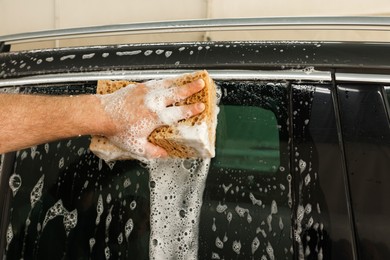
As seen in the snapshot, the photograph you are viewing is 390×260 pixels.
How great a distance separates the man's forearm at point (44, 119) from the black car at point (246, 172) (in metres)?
0.11

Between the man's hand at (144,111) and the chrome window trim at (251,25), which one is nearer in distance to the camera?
the man's hand at (144,111)

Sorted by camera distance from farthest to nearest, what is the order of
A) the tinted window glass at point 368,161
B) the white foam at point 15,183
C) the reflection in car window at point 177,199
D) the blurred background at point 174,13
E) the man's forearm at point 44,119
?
the blurred background at point 174,13, the white foam at point 15,183, the man's forearm at point 44,119, the reflection in car window at point 177,199, the tinted window glass at point 368,161

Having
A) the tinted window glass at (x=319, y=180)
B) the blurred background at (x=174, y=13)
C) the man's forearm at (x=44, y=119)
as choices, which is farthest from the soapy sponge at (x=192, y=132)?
the blurred background at (x=174, y=13)

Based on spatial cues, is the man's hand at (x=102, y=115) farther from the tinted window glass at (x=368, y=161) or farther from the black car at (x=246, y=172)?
the tinted window glass at (x=368, y=161)

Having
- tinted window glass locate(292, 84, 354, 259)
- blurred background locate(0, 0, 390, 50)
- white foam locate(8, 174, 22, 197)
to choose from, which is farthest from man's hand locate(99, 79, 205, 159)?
blurred background locate(0, 0, 390, 50)

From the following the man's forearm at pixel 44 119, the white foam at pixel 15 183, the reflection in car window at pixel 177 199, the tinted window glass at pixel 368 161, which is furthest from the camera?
the white foam at pixel 15 183

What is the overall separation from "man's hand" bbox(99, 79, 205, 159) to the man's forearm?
0.05 meters

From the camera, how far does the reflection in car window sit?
120 cm

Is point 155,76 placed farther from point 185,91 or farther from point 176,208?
point 176,208

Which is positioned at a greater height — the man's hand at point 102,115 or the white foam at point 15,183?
the man's hand at point 102,115

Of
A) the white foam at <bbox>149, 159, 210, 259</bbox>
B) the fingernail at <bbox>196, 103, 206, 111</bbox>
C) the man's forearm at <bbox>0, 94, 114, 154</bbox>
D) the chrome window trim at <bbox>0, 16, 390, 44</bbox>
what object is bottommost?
the white foam at <bbox>149, 159, 210, 259</bbox>

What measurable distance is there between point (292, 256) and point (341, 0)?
307cm

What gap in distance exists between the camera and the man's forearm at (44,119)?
133 cm

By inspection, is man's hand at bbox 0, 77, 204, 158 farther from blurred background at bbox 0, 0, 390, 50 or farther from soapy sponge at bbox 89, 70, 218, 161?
blurred background at bbox 0, 0, 390, 50
